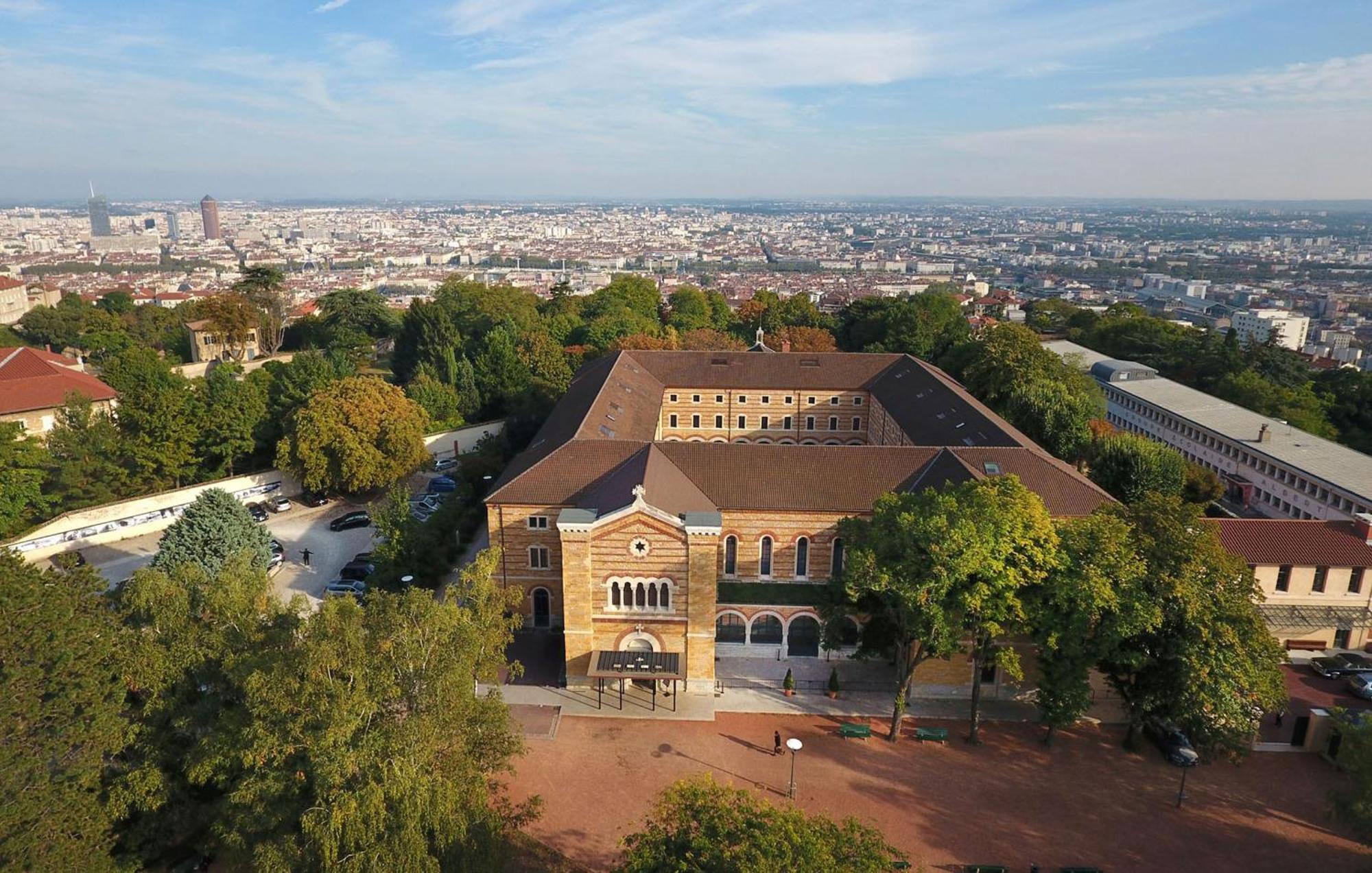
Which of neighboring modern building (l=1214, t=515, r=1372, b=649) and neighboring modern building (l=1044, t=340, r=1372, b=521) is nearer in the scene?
neighboring modern building (l=1214, t=515, r=1372, b=649)

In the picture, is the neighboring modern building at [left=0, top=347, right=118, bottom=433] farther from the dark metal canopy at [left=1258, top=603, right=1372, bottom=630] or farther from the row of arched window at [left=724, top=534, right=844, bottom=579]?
the dark metal canopy at [left=1258, top=603, right=1372, bottom=630]

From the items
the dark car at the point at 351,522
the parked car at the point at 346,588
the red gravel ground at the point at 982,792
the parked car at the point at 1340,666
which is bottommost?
the red gravel ground at the point at 982,792

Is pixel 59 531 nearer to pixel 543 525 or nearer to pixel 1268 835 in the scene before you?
pixel 543 525

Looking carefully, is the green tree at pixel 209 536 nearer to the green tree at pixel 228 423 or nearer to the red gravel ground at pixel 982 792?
the green tree at pixel 228 423

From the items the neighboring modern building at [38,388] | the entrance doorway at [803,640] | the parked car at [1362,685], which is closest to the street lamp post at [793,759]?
the entrance doorway at [803,640]

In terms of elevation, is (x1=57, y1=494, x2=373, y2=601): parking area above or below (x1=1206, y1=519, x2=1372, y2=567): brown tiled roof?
below

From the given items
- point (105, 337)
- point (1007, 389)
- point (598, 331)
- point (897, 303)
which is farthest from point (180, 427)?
point (897, 303)

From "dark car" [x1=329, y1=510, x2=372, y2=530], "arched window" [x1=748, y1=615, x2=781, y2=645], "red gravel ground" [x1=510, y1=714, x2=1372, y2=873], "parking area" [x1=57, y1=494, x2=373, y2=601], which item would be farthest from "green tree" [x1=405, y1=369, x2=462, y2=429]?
"red gravel ground" [x1=510, y1=714, x2=1372, y2=873]
